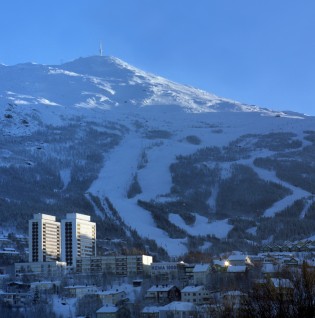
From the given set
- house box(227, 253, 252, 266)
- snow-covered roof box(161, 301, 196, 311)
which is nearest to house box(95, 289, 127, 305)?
snow-covered roof box(161, 301, 196, 311)

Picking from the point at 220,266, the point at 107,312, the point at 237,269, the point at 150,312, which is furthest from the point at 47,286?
the point at 150,312

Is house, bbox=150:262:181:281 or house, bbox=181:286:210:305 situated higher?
house, bbox=150:262:181:281

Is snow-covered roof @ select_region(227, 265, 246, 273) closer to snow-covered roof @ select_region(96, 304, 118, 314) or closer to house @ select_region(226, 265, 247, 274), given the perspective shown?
house @ select_region(226, 265, 247, 274)

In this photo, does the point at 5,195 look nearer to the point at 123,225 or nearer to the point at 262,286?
the point at 123,225

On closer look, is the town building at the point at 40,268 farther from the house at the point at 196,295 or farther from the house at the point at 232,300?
the house at the point at 232,300

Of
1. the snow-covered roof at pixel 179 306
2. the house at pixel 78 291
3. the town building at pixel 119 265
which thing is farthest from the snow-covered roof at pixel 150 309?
the town building at pixel 119 265

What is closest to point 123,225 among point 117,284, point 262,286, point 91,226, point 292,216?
point 91,226
